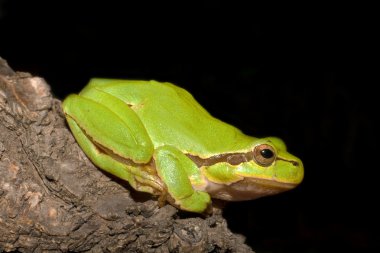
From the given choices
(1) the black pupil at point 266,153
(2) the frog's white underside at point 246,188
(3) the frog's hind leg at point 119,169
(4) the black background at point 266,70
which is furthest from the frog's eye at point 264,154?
(4) the black background at point 266,70

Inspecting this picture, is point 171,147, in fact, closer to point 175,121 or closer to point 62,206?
point 175,121

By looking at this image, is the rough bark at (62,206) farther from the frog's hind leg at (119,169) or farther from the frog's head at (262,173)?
the frog's head at (262,173)

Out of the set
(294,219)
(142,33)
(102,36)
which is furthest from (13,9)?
(294,219)

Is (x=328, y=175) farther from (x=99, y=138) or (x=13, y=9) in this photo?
(x=13, y=9)

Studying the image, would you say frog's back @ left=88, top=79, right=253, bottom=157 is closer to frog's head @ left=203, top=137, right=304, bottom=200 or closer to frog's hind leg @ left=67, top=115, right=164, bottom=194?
frog's head @ left=203, top=137, right=304, bottom=200

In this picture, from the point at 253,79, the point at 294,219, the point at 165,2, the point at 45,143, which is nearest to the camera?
the point at 45,143

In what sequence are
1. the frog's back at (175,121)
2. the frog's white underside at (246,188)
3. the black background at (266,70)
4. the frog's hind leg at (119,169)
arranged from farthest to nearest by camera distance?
the black background at (266,70)
the frog's white underside at (246,188)
the frog's back at (175,121)
the frog's hind leg at (119,169)

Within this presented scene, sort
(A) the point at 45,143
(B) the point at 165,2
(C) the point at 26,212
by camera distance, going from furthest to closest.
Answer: (B) the point at 165,2 < (A) the point at 45,143 < (C) the point at 26,212
